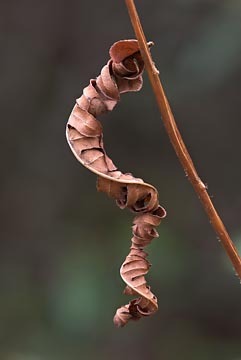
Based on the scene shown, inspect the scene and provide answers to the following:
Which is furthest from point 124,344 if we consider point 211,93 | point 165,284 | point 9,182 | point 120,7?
point 120,7

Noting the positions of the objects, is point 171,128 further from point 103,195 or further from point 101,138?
point 103,195

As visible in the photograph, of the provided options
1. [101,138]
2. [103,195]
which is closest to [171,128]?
[101,138]

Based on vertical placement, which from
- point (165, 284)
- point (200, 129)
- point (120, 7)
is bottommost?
point (165, 284)

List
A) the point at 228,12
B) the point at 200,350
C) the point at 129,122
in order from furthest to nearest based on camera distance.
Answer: the point at 129,122
the point at 200,350
the point at 228,12

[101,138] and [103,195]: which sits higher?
[103,195]

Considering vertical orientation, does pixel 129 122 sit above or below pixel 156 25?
below

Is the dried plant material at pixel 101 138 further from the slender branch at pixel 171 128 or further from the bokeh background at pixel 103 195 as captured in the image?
the bokeh background at pixel 103 195

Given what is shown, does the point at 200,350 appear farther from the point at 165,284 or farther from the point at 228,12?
the point at 228,12
